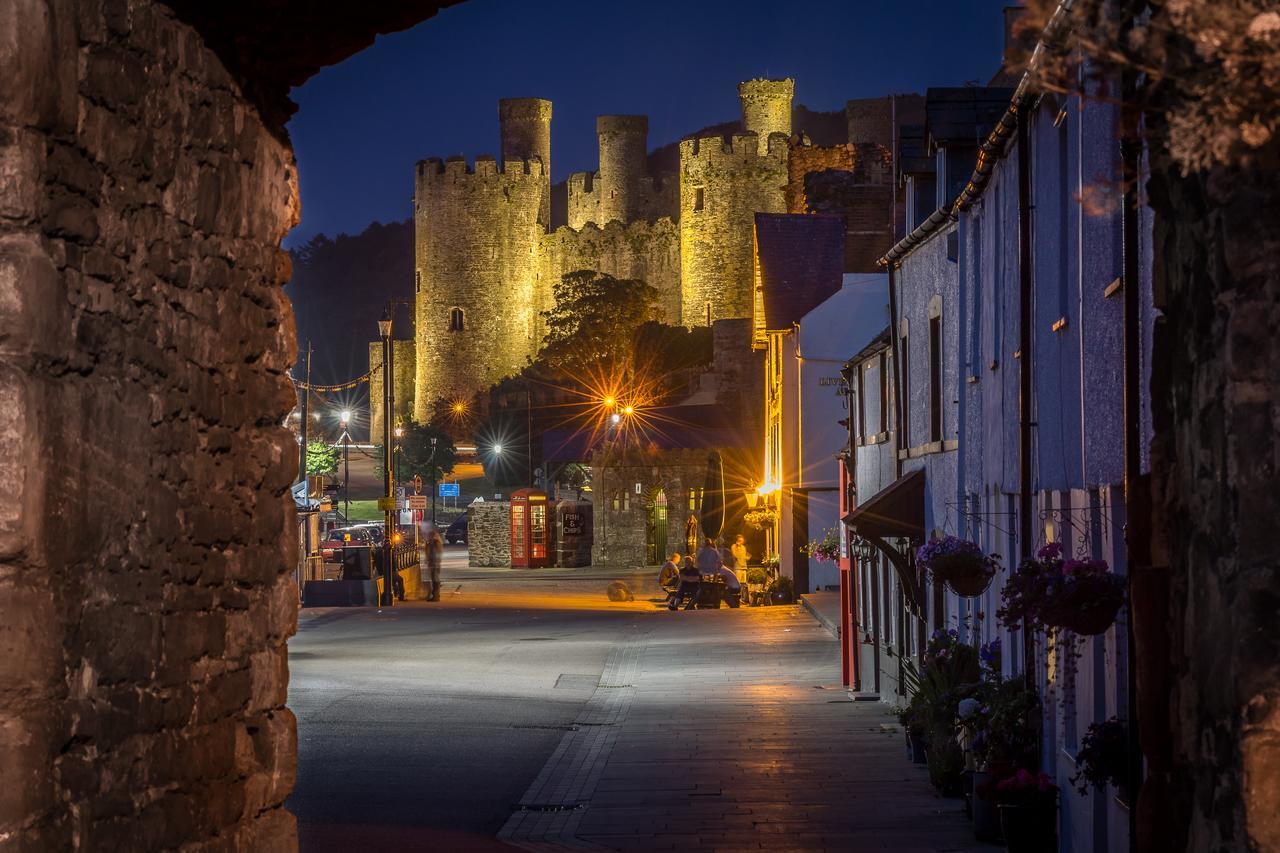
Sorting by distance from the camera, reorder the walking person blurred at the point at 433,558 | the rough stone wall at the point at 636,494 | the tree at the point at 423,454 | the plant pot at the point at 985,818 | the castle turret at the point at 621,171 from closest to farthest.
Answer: the plant pot at the point at 985,818 → the walking person blurred at the point at 433,558 → the rough stone wall at the point at 636,494 → the tree at the point at 423,454 → the castle turret at the point at 621,171

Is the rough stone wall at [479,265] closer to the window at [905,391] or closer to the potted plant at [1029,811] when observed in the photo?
the window at [905,391]

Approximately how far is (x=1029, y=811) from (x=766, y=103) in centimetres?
7737

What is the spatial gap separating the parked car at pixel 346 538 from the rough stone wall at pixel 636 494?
7011 mm

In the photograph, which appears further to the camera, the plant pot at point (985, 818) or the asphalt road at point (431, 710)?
the asphalt road at point (431, 710)

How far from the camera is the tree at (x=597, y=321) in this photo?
267ft

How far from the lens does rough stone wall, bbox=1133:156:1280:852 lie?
4281 mm

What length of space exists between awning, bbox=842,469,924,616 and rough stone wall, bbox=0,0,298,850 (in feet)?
32.1

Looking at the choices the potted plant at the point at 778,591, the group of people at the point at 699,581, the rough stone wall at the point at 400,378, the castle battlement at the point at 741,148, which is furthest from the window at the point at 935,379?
the rough stone wall at the point at 400,378

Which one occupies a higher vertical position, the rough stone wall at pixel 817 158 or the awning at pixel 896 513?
the rough stone wall at pixel 817 158

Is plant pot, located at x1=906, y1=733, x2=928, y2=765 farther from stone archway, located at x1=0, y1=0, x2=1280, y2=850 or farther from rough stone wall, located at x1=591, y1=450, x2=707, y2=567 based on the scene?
rough stone wall, located at x1=591, y1=450, x2=707, y2=567

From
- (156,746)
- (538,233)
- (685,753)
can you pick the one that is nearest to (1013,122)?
(685,753)

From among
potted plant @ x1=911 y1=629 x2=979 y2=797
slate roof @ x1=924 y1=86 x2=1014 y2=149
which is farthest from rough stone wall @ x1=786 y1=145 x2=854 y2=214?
potted plant @ x1=911 y1=629 x2=979 y2=797

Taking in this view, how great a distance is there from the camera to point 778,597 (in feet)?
114

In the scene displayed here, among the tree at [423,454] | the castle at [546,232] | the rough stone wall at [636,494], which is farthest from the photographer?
the tree at [423,454]
